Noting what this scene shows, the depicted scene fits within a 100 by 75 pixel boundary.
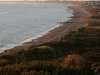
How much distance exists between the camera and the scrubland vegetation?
1639 cm

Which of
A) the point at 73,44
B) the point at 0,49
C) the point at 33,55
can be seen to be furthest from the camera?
the point at 0,49

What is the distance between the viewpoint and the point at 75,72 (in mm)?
16562

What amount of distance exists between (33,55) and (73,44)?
31.1ft

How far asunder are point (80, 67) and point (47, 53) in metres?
13.4

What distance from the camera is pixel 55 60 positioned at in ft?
80.5

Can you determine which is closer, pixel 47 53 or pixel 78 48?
pixel 47 53

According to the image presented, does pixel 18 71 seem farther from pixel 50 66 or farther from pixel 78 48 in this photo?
pixel 78 48

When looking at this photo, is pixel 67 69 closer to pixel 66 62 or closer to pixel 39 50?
pixel 66 62

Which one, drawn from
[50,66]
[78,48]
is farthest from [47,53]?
[50,66]

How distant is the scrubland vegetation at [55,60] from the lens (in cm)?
1639

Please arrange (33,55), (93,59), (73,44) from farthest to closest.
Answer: (73,44), (33,55), (93,59)

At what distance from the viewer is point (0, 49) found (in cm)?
4434

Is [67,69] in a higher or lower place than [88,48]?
higher

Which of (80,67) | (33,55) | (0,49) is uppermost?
(80,67)
